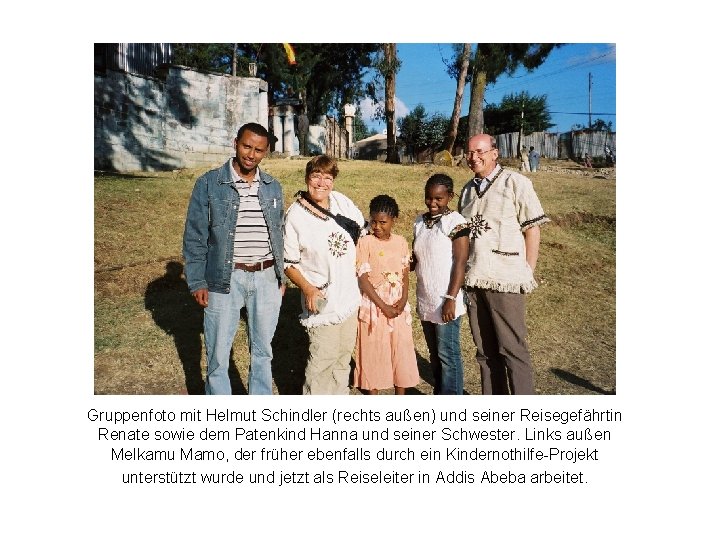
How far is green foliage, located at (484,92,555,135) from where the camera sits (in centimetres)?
2053

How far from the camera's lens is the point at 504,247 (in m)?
2.98

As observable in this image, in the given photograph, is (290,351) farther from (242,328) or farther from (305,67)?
(305,67)

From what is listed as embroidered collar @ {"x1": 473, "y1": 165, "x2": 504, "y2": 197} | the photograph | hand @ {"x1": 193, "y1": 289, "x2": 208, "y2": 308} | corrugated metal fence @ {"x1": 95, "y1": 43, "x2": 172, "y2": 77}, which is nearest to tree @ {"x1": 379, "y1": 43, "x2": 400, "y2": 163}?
the photograph

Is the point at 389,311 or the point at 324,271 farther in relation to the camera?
the point at 389,311

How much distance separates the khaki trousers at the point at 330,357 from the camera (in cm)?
293

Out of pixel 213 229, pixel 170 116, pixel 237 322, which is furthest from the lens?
pixel 170 116

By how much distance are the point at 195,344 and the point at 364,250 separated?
6.23 feet

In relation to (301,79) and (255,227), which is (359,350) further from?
(301,79)

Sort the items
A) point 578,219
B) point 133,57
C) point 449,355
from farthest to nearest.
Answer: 1. point 133,57
2. point 578,219
3. point 449,355

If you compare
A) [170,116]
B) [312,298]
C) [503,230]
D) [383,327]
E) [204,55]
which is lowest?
[383,327]

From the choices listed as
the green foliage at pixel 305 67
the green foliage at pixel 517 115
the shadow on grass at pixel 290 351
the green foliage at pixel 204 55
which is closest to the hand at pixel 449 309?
the shadow on grass at pixel 290 351

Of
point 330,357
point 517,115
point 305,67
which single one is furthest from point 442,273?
point 517,115

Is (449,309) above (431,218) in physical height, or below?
below

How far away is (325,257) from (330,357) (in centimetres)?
59
